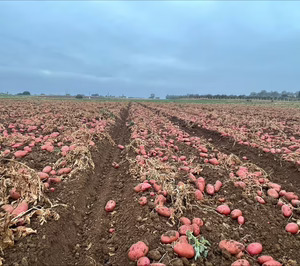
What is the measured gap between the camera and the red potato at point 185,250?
2.26 m

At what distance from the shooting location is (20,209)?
110 inches

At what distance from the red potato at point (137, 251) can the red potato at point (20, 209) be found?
1427 millimetres

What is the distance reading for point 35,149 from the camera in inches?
214

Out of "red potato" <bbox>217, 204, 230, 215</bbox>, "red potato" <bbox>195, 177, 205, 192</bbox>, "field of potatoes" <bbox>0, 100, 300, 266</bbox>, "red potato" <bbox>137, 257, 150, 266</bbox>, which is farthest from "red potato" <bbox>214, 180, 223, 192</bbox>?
"red potato" <bbox>137, 257, 150, 266</bbox>

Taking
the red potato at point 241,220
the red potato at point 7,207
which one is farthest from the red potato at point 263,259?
the red potato at point 7,207

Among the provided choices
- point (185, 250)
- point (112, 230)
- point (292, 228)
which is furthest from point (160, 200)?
point (292, 228)

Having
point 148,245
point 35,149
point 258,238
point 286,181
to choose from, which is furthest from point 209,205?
point 35,149

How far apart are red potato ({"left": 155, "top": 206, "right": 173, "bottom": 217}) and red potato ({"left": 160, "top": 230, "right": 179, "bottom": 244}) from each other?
1.39ft

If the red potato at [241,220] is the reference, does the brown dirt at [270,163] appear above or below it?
above

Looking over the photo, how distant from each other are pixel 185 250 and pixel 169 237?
0.24m

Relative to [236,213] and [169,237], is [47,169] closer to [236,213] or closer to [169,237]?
[169,237]

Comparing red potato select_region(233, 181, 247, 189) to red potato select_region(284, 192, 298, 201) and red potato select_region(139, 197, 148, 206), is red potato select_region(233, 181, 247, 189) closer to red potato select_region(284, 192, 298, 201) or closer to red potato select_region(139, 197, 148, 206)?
red potato select_region(284, 192, 298, 201)

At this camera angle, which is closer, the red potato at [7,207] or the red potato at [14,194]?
the red potato at [7,207]

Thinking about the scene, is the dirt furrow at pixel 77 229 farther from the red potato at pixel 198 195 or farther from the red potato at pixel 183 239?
the red potato at pixel 198 195
